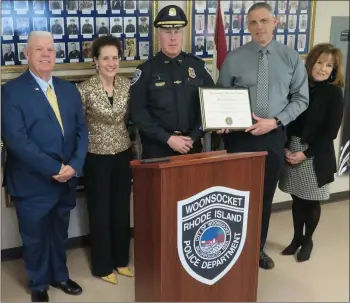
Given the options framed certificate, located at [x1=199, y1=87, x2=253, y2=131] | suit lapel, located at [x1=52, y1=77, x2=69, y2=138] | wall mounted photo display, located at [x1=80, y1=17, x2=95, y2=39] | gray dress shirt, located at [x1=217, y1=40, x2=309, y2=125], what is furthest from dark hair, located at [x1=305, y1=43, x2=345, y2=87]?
suit lapel, located at [x1=52, y1=77, x2=69, y2=138]

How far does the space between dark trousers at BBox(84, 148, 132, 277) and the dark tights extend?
1.12m

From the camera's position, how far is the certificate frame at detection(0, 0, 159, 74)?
8.80ft

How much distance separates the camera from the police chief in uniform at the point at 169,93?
2.49 meters

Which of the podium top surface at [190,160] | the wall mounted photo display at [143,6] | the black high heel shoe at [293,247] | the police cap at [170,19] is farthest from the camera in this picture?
the black high heel shoe at [293,247]

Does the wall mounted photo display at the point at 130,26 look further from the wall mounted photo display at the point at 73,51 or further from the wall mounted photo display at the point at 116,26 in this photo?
the wall mounted photo display at the point at 73,51

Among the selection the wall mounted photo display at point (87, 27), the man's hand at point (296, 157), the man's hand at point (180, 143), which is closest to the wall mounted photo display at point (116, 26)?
the wall mounted photo display at point (87, 27)

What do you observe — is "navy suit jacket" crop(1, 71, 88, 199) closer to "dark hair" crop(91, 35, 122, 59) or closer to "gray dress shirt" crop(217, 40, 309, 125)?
"dark hair" crop(91, 35, 122, 59)

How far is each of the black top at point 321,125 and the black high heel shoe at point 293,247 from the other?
497 millimetres

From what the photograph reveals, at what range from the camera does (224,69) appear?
2758 mm

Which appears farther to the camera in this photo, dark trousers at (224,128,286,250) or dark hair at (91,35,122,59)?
dark trousers at (224,128,286,250)

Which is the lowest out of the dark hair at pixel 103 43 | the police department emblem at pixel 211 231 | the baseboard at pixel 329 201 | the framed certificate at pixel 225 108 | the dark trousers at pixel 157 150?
the baseboard at pixel 329 201

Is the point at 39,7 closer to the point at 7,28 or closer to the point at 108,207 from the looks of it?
the point at 7,28

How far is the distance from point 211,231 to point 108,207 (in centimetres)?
100

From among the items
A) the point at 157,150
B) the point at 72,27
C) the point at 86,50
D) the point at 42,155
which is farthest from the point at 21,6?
the point at 157,150
